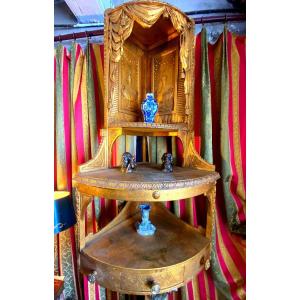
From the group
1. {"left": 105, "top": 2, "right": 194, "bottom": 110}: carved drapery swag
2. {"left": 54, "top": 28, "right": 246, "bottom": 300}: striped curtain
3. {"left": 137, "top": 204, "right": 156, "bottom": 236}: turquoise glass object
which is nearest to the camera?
{"left": 105, "top": 2, "right": 194, "bottom": 110}: carved drapery swag

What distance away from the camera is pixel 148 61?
155cm

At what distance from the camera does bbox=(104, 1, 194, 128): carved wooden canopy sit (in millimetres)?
1133

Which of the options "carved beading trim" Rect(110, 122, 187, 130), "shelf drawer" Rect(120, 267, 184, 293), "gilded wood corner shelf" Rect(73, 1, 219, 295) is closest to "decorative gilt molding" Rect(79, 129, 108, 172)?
"gilded wood corner shelf" Rect(73, 1, 219, 295)

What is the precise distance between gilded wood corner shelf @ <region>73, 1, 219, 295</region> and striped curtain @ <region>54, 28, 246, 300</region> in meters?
0.21

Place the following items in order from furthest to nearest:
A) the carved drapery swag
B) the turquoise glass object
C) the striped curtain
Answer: the striped curtain → the turquoise glass object → the carved drapery swag

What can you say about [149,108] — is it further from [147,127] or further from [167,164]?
[167,164]

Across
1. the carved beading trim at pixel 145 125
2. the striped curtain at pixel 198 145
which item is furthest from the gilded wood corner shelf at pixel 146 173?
the striped curtain at pixel 198 145

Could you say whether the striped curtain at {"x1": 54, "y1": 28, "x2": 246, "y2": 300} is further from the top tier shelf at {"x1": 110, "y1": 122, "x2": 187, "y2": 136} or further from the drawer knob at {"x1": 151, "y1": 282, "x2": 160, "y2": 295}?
the drawer knob at {"x1": 151, "y1": 282, "x2": 160, "y2": 295}

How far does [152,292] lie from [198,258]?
0.29 m

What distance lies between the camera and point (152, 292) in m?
0.89

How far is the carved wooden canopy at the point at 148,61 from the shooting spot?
44.6 inches

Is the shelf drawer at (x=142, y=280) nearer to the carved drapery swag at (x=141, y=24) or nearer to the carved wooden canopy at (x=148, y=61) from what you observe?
the carved wooden canopy at (x=148, y=61)
